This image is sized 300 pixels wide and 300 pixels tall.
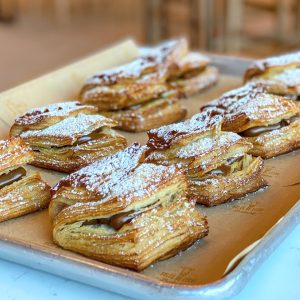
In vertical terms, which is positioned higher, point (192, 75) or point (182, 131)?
point (182, 131)

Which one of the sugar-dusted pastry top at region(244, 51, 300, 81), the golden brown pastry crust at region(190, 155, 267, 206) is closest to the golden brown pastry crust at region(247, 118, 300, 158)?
the golden brown pastry crust at region(190, 155, 267, 206)

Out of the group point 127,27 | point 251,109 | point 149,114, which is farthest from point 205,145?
point 127,27

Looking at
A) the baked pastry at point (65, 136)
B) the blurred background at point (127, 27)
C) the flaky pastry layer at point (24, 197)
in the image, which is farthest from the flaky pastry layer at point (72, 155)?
the blurred background at point (127, 27)

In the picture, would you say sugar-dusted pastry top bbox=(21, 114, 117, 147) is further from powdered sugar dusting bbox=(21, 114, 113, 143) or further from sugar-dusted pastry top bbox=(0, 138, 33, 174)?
sugar-dusted pastry top bbox=(0, 138, 33, 174)

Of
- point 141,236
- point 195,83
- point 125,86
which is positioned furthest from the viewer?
point 195,83

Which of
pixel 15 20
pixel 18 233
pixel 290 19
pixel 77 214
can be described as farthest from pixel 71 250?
pixel 15 20

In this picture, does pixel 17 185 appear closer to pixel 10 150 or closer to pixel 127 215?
pixel 10 150
